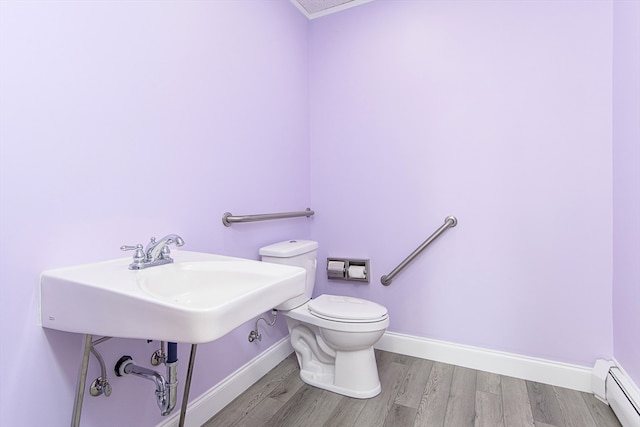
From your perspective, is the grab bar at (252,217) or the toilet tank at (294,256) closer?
the grab bar at (252,217)

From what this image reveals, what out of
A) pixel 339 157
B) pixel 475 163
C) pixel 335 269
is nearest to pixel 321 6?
pixel 339 157

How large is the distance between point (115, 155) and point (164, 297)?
0.58 m

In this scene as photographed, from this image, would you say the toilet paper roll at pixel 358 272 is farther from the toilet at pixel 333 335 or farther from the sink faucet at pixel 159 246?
the sink faucet at pixel 159 246

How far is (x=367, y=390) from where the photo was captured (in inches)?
60.3

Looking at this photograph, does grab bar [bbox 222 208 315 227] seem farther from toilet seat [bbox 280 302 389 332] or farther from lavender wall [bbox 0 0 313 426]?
toilet seat [bbox 280 302 389 332]

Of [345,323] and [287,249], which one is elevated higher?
[287,249]

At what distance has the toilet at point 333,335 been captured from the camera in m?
1.50

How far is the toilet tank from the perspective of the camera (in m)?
1.66

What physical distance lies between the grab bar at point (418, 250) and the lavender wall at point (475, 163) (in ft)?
0.15

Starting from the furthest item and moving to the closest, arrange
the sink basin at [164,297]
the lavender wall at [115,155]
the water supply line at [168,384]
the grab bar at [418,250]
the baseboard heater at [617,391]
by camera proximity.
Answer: the grab bar at [418,250]
the baseboard heater at [617,391]
the water supply line at [168,384]
the lavender wall at [115,155]
the sink basin at [164,297]

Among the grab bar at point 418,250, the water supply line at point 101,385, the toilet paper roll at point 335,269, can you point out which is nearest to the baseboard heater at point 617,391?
the grab bar at point 418,250

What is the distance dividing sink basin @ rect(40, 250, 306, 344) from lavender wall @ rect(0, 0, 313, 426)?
0.05 metres

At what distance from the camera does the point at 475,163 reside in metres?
1.77

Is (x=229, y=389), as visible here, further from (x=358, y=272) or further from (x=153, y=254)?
(x=358, y=272)
